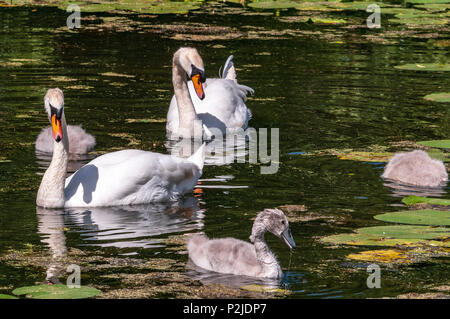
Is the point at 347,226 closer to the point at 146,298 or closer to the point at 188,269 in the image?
the point at 188,269

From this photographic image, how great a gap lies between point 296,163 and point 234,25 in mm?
8646

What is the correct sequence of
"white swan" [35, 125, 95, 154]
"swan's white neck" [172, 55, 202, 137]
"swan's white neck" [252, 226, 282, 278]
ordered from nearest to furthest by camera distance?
"swan's white neck" [252, 226, 282, 278] → "white swan" [35, 125, 95, 154] → "swan's white neck" [172, 55, 202, 137]

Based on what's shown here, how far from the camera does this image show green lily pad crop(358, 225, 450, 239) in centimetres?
787

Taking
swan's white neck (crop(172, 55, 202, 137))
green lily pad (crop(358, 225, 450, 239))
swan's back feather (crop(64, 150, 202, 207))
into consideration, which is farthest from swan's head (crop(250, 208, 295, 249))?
A: swan's white neck (crop(172, 55, 202, 137))

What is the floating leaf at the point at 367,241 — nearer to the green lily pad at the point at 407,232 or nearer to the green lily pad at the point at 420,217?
the green lily pad at the point at 407,232

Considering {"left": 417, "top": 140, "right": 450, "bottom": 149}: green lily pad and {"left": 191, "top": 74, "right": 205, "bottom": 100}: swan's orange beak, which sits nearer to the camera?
{"left": 417, "top": 140, "right": 450, "bottom": 149}: green lily pad

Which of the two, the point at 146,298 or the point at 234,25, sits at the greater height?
the point at 234,25

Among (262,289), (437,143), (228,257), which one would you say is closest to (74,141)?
(437,143)

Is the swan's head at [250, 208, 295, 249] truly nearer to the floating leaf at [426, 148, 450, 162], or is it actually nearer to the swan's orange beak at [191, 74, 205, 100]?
the floating leaf at [426, 148, 450, 162]

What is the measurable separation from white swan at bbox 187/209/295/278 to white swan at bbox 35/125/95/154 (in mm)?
4047

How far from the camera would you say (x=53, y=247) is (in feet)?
26.6

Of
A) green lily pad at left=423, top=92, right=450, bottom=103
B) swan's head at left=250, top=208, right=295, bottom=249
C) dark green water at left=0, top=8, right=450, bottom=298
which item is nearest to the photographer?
swan's head at left=250, top=208, right=295, bottom=249

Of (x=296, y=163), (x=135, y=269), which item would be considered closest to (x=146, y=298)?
(x=135, y=269)

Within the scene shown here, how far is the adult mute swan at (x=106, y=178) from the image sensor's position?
30.8 feet
